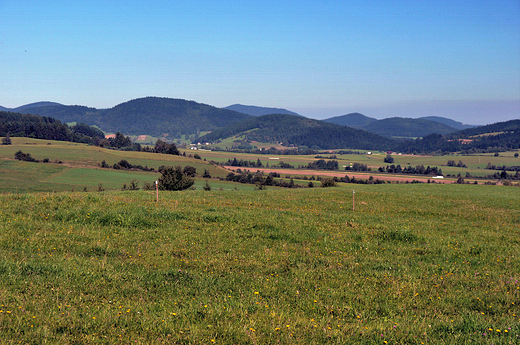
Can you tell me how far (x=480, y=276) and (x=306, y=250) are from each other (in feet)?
16.5

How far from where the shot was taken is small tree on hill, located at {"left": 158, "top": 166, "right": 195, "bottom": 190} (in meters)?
54.9

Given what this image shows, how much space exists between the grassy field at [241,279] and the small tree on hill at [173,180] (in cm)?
3794

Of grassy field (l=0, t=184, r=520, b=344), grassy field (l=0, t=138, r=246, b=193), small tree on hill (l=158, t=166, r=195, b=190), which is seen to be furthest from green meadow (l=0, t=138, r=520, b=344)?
grassy field (l=0, t=138, r=246, b=193)

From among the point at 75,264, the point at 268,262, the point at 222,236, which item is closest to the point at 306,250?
the point at 268,262

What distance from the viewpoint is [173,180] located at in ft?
182

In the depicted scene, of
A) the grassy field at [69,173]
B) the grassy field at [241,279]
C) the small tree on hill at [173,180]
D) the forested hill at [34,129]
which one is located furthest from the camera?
the forested hill at [34,129]

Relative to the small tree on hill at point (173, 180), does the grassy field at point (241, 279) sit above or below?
above

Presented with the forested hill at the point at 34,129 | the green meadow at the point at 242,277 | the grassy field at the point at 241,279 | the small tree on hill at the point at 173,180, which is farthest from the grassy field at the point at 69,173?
the forested hill at the point at 34,129

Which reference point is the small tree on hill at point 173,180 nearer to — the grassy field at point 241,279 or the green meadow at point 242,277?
the green meadow at point 242,277

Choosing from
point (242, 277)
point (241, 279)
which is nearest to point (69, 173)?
point (242, 277)

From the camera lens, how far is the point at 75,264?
9.15 meters

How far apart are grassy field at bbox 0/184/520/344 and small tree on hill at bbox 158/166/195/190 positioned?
1494 inches

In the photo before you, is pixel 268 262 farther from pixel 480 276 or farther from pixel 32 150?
pixel 32 150

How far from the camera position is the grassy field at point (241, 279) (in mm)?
6184
